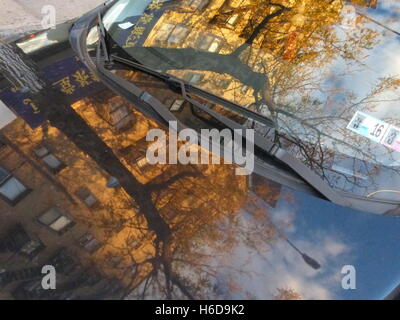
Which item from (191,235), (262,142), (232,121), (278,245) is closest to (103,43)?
(232,121)

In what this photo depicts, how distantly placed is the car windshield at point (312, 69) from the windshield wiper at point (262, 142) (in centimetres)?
5

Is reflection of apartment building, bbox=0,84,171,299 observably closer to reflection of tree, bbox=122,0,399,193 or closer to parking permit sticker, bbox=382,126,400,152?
reflection of tree, bbox=122,0,399,193

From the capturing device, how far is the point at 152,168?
2.08 meters

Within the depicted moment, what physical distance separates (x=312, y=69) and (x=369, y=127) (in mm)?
499

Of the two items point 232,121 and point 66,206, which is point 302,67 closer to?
point 232,121

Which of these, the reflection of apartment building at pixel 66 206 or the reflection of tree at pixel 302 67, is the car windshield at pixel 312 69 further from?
the reflection of apartment building at pixel 66 206

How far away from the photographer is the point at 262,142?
1992 millimetres

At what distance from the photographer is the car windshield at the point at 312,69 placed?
6.47 feet

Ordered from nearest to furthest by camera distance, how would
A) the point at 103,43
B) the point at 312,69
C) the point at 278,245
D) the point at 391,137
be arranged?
the point at 278,245
the point at 391,137
the point at 312,69
the point at 103,43

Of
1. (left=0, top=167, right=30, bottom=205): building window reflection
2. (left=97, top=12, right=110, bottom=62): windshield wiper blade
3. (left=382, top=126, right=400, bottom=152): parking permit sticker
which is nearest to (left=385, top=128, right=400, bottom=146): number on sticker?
(left=382, top=126, right=400, bottom=152): parking permit sticker

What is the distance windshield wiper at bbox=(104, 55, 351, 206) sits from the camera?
6.32 feet

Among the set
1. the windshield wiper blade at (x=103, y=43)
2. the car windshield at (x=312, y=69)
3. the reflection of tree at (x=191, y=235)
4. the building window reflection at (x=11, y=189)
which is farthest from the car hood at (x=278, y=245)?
the windshield wiper blade at (x=103, y=43)

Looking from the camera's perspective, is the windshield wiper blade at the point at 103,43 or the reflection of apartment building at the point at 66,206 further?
the windshield wiper blade at the point at 103,43
